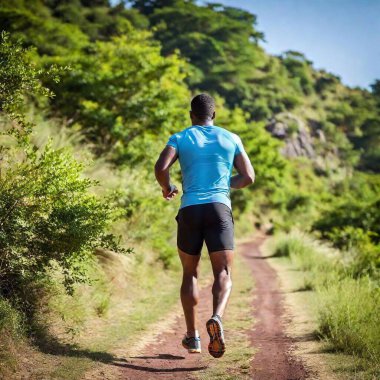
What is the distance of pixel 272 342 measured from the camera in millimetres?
5051

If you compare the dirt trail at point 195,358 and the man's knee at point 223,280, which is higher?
the man's knee at point 223,280

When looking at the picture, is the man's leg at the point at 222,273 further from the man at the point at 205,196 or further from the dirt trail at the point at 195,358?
the dirt trail at the point at 195,358

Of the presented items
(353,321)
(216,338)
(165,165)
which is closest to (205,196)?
(165,165)

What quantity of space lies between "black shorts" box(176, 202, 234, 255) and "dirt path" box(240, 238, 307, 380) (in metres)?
1.14

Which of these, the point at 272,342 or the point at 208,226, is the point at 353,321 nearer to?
the point at 272,342

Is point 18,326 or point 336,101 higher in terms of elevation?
point 336,101

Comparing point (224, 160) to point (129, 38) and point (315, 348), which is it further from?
point (129, 38)

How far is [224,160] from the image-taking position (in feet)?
13.2

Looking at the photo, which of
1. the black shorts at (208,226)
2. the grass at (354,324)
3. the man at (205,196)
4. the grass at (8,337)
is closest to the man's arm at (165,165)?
the man at (205,196)

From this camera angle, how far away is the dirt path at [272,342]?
12.6 ft

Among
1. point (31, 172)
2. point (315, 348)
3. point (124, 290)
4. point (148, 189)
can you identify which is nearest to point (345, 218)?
point (148, 189)

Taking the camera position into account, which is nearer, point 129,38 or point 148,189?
point 148,189

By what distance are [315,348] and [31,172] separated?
3440 millimetres

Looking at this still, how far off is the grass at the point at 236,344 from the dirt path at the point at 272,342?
0.32 feet
